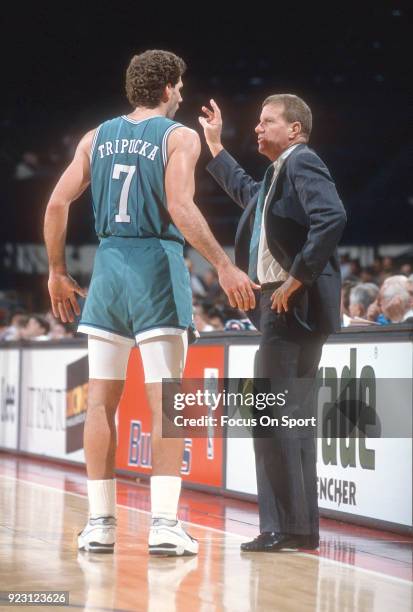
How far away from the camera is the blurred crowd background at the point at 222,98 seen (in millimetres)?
18656

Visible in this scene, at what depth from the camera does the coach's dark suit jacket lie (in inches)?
155

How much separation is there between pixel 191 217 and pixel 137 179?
0.29 meters

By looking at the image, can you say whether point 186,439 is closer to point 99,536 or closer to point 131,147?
point 99,536

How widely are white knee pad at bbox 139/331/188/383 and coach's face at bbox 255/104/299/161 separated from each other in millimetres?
946

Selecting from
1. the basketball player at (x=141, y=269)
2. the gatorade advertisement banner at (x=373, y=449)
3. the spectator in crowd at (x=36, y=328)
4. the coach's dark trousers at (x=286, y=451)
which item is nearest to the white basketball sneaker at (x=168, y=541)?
the basketball player at (x=141, y=269)

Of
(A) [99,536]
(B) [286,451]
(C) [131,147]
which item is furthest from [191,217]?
(A) [99,536]

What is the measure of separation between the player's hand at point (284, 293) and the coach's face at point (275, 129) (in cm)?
65

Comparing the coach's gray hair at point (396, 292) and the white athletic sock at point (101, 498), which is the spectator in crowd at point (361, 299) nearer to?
the coach's gray hair at point (396, 292)

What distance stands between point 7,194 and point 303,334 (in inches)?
693

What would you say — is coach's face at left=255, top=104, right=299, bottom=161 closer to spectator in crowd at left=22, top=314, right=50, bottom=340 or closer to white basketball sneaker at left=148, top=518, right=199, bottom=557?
white basketball sneaker at left=148, top=518, right=199, bottom=557

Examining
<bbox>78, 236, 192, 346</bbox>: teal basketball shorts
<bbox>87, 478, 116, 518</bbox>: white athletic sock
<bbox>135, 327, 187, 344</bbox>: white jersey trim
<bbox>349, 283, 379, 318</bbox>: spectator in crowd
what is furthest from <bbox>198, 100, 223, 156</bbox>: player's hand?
<bbox>349, 283, 379, 318</bbox>: spectator in crowd

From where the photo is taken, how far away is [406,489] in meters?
5.06

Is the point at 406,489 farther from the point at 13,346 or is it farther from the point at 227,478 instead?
the point at 13,346

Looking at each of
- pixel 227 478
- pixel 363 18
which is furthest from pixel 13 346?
pixel 363 18
